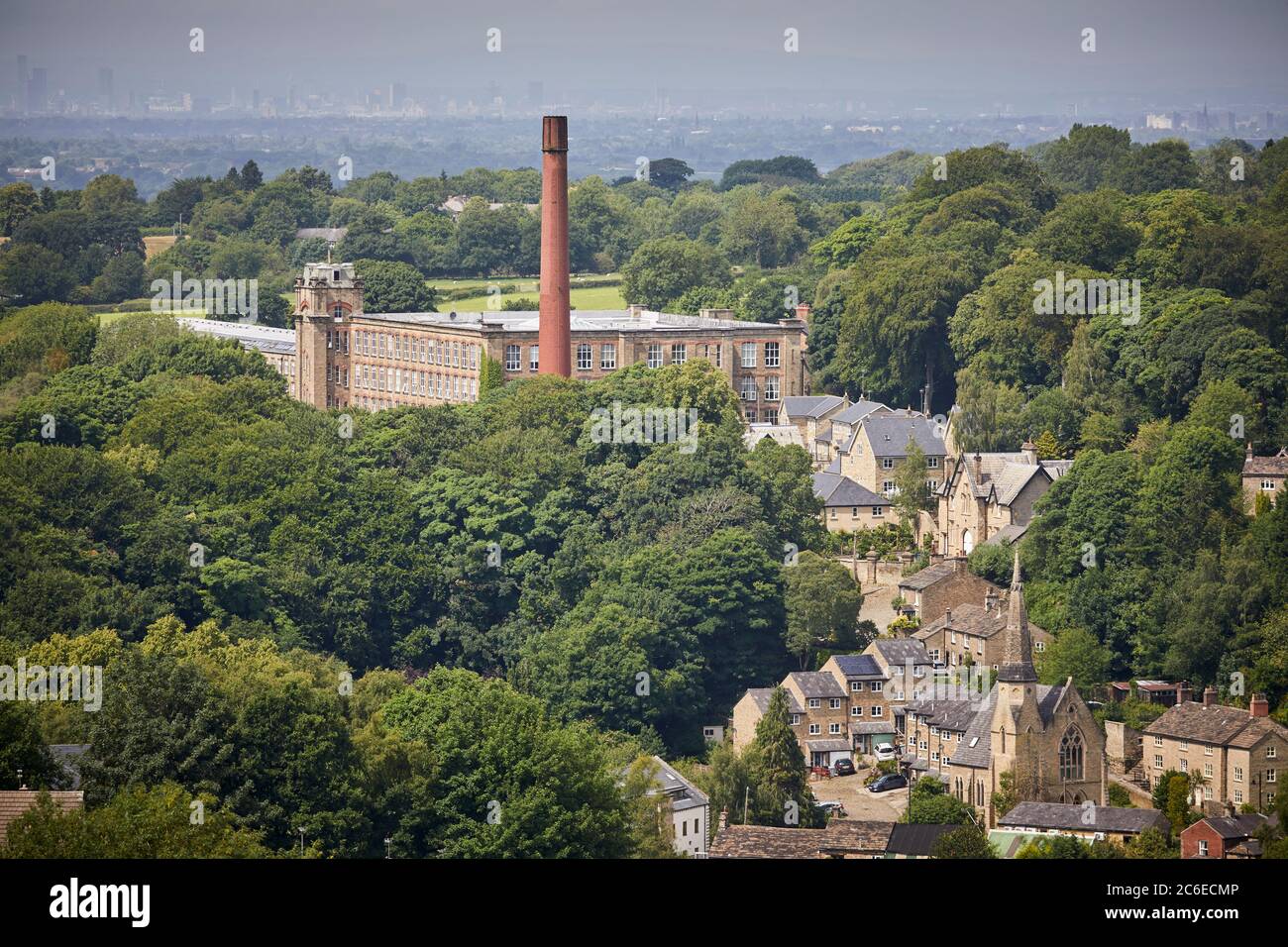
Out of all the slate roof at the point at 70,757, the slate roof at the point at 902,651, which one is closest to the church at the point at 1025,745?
the slate roof at the point at 902,651

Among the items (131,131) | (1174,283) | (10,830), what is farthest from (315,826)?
(131,131)

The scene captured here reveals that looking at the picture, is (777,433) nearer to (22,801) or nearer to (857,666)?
(857,666)

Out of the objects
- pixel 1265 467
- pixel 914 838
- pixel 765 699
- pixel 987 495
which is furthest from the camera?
pixel 987 495

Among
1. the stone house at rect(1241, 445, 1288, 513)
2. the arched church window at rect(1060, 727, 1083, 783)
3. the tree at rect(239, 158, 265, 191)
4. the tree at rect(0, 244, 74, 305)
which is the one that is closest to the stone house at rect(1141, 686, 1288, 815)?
the arched church window at rect(1060, 727, 1083, 783)

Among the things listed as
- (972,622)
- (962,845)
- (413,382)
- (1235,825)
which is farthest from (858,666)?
(413,382)

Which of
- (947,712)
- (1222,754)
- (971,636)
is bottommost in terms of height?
(947,712)

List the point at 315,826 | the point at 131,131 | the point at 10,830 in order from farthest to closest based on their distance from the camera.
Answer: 1. the point at 131,131
2. the point at 315,826
3. the point at 10,830

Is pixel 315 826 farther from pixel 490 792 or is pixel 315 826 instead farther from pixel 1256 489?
pixel 1256 489

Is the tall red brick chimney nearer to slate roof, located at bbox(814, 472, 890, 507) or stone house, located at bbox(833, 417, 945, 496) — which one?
stone house, located at bbox(833, 417, 945, 496)
